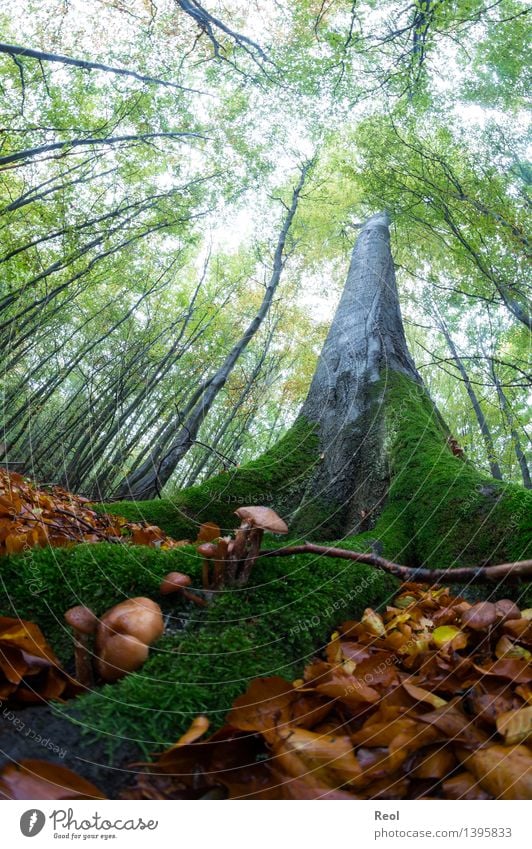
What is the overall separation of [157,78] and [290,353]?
296 inches

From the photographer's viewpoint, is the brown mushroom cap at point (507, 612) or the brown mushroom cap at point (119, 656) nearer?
the brown mushroom cap at point (119, 656)

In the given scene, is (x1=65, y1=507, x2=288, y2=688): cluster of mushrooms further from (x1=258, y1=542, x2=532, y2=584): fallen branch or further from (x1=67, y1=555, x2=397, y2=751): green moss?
(x1=258, y1=542, x2=532, y2=584): fallen branch

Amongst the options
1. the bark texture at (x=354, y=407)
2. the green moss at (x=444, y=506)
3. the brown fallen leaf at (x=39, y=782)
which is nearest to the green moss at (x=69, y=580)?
the brown fallen leaf at (x=39, y=782)

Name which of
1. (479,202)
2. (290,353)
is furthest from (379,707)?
(290,353)

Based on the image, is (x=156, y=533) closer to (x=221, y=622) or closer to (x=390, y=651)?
(x=221, y=622)

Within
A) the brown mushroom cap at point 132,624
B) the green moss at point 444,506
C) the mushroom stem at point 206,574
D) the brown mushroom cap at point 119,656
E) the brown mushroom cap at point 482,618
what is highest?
the green moss at point 444,506

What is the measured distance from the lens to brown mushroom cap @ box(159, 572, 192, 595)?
3.54 feet

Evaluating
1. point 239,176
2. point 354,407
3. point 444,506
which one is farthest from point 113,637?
point 239,176

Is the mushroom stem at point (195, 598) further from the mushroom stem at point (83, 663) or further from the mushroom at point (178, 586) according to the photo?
the mushroom stem at point (83, 663)

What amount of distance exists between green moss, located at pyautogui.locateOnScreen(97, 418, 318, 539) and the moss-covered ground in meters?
0.64

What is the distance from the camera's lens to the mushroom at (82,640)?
0.83 metres

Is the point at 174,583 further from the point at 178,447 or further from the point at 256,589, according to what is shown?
the point at 178,447

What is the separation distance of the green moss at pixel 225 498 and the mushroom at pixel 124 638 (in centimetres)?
159

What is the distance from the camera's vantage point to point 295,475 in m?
2.57
